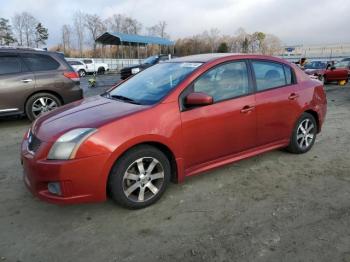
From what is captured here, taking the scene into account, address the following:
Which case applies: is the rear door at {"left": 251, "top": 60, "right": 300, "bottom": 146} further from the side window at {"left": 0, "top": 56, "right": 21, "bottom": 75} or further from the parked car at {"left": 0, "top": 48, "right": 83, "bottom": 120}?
the side window at {"left": 0, "top": 56, "right": 21, "bottom": 75}

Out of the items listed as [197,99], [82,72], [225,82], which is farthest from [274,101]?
[82,72]

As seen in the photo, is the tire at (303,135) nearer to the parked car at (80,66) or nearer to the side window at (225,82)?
the side window at (225,82)

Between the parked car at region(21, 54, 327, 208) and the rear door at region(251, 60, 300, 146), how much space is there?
0.01 metres

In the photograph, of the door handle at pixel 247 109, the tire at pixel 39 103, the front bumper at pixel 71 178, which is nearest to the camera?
the front bumper at pixel 71 178

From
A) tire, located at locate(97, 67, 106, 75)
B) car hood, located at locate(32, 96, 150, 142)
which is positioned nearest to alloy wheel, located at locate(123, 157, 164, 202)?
car hood, located at locate(32, 96, 150, 142)

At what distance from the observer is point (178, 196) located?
3.81 m

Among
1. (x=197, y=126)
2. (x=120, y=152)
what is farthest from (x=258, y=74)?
(x=120, y=152)

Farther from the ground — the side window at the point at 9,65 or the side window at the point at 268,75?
the side window at the point at 9,65

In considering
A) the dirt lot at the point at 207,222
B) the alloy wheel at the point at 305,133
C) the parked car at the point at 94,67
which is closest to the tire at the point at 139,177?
the dirt lot at the point at 207,222

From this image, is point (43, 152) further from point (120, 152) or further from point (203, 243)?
point (203, 243)

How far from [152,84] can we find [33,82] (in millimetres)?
4429

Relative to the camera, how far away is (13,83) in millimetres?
7301

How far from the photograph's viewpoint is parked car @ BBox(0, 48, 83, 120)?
7305 millimetres

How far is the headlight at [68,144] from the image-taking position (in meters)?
3.10
